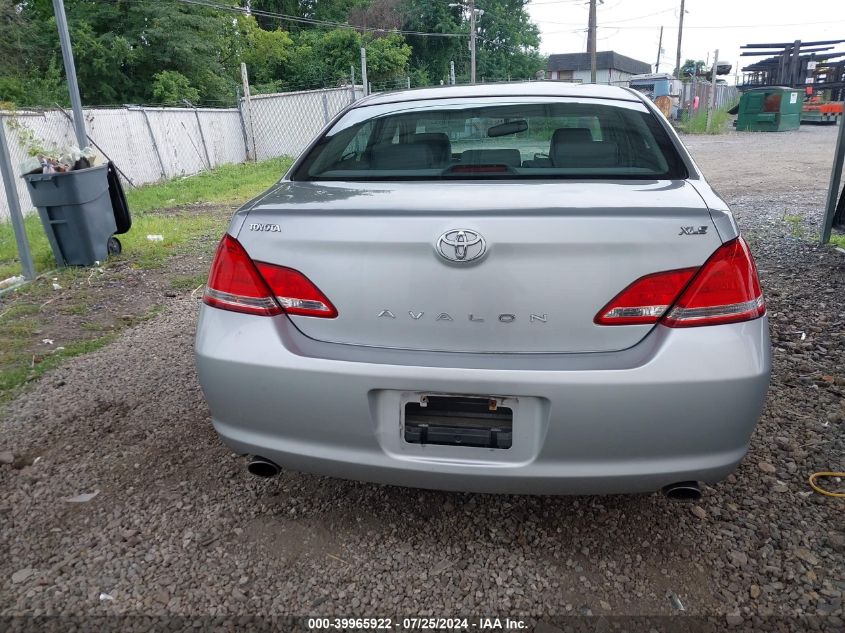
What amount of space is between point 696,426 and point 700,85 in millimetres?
32399

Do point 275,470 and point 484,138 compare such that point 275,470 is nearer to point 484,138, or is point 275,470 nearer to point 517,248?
point 517,248

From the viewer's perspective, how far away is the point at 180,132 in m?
15.1

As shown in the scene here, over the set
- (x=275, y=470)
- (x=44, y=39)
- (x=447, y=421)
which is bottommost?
(x=275, y=470)

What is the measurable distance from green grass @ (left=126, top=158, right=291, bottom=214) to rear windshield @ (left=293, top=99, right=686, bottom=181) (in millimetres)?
8377

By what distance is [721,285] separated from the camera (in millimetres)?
1819

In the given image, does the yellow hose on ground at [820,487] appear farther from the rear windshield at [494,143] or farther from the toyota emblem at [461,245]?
the toyota emblem at [461,245]

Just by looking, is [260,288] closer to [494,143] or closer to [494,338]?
[494,338]

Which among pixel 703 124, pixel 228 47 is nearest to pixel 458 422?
pixel 703 124

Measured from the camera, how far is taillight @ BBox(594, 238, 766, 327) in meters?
1.80

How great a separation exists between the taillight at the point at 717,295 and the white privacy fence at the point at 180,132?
6354 mm

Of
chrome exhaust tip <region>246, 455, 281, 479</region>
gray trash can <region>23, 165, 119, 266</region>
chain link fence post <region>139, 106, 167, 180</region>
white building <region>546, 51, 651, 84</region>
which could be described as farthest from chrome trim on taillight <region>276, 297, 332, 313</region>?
white building <region>546, 51, 651, 84</region>

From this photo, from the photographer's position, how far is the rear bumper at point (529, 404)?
5.82 feet

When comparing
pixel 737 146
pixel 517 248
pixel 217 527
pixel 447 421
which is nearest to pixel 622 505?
pixel 447 421

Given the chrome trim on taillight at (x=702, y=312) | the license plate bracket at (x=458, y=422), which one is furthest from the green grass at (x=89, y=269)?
the chrome trim on taillight at (x=702, y=312)
